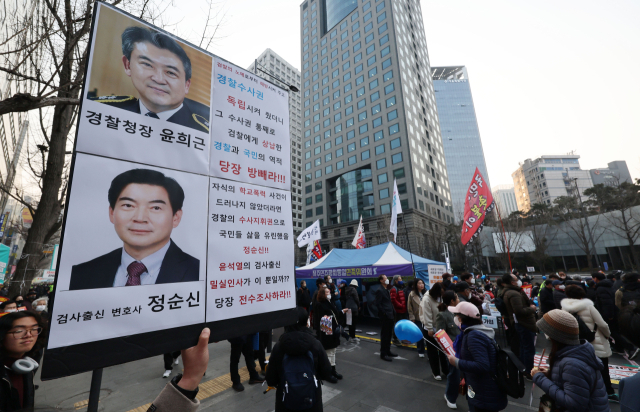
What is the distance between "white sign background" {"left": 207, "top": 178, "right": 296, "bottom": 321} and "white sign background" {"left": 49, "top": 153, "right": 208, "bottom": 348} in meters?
0.18

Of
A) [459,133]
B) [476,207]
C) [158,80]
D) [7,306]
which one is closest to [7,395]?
[158,80]

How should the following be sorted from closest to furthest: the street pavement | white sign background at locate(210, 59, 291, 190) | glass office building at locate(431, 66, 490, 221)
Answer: white sign background at locate(210, 59, 291, 190) → the street pavement → glass office building at locate(431, 66, 490, 221)

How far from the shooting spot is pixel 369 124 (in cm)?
4938

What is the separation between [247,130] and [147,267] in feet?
3.90

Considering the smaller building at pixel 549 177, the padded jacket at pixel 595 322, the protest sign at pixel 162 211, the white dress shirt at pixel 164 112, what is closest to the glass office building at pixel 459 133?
the smaller building at pixel 549 177

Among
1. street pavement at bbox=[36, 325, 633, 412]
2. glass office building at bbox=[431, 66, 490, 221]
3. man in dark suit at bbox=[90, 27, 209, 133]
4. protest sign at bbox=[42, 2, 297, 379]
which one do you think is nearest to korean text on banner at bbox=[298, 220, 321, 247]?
street pavement at bbox=[36, 325, 633, 412]

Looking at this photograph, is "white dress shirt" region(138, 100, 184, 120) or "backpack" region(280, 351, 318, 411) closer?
"white dress shirt" region(138, 100, 184, 120)

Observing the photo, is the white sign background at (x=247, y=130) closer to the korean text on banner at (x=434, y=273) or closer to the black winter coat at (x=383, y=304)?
the black winter coat at (x=383, y=304)

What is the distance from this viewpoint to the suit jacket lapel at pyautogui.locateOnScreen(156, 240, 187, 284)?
1500mm

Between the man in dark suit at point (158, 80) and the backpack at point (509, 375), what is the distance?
12.6 ft

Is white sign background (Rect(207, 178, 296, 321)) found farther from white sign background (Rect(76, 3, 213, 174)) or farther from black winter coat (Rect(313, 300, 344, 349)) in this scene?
black winter coat (Rect(313, 300, 344, 349))

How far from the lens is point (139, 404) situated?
4926 millimetres

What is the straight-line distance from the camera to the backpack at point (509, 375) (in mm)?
2971

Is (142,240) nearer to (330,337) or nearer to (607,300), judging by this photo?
(330,337)
